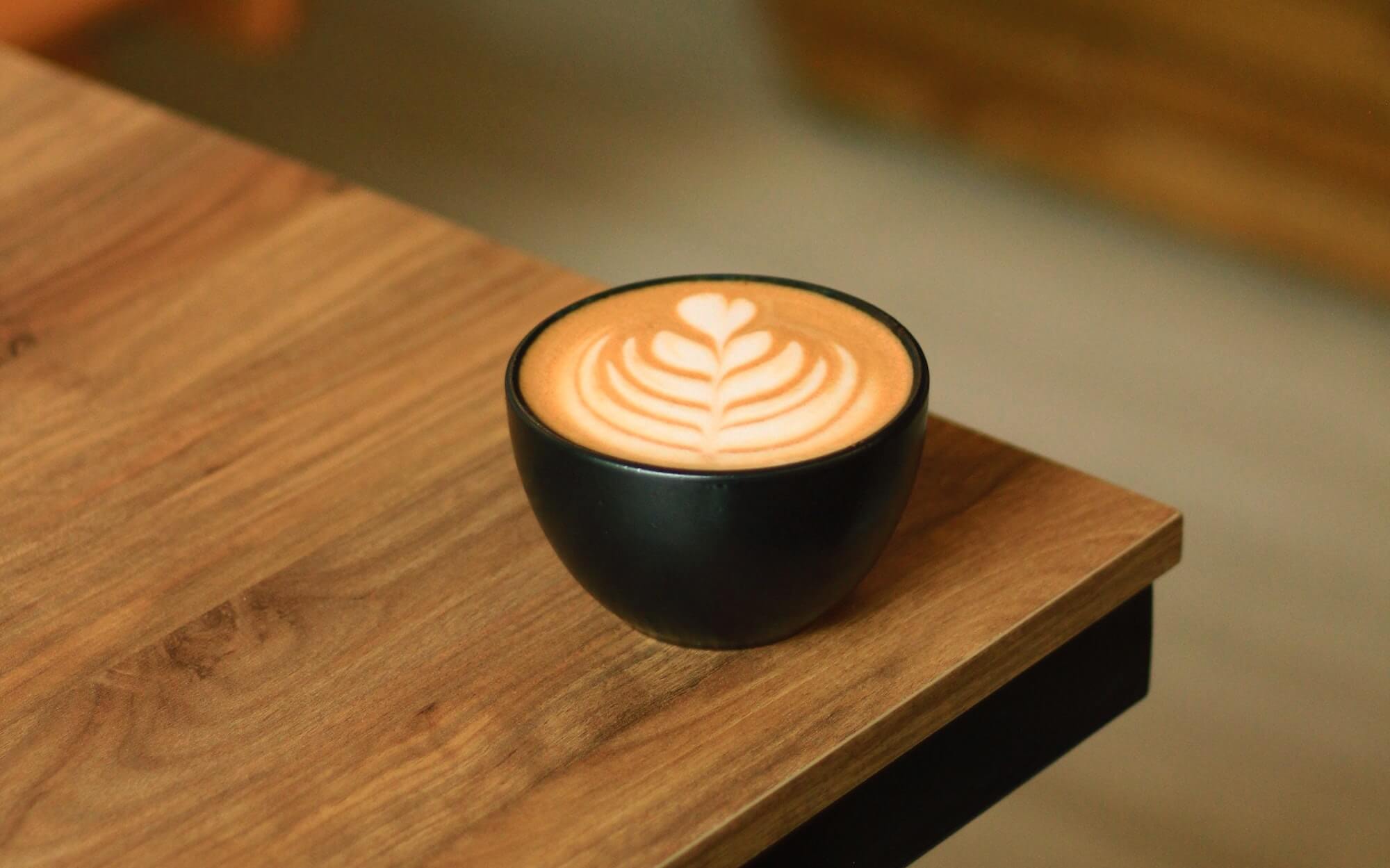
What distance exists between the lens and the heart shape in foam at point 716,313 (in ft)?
1.85

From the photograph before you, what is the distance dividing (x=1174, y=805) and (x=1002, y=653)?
2.63 ft

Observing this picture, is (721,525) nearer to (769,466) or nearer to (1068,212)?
(769,466)

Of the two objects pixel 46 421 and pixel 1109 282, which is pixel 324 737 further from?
pixel 1109 282

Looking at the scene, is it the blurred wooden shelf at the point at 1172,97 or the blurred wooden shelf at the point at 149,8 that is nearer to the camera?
the blurred wooden shelf at the point at 1172,97

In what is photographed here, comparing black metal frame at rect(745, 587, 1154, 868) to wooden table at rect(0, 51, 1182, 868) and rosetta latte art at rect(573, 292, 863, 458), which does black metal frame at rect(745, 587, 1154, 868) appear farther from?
rosetta latte art at rect(573, 292, 863, 458)

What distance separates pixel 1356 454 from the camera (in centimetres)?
165

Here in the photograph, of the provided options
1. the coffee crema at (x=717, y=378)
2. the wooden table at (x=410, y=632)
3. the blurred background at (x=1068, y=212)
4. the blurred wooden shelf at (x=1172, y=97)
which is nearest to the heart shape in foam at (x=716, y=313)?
the coffee crema at (x=717, y=378)

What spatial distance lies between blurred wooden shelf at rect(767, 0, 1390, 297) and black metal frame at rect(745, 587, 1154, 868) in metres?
1.46

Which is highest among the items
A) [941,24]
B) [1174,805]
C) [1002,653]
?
[1002,653]

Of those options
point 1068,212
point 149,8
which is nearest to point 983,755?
point 1068,212

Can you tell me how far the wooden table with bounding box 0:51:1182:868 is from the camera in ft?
1.66

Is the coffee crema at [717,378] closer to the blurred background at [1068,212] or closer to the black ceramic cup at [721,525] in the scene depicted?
the black ceramic cup at [721,525]

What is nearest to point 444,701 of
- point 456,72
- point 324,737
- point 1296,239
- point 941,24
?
point 324,737

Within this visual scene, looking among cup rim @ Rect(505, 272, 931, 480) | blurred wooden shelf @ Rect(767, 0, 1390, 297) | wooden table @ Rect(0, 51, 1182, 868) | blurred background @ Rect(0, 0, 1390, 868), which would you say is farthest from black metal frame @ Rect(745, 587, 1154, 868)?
blurred wooden shelf @ Rect(767, 0, 1390, 297)
